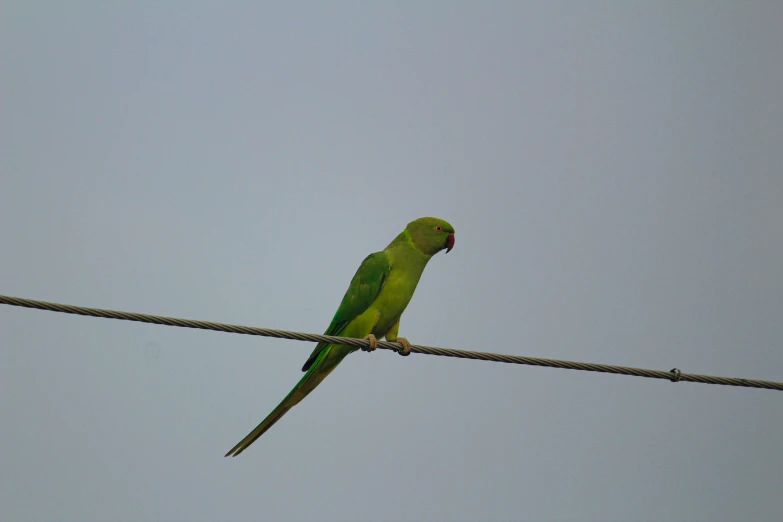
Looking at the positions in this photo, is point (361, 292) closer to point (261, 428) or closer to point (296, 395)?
point (296, 395)

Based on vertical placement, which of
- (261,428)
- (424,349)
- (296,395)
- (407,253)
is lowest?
(261,428)

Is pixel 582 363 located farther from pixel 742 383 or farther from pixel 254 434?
pixel 254 434

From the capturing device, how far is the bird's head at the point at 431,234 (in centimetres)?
660

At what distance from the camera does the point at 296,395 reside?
572cm

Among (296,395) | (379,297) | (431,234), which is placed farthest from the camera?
(431,234)

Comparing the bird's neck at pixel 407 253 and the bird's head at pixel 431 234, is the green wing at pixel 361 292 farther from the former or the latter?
the bird's head at pixel 431 234

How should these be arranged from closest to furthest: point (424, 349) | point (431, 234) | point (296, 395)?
1. point (424, 349)
2. point (296, 395)
3. point (431, 234)

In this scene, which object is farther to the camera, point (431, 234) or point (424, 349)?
point (431, 234)

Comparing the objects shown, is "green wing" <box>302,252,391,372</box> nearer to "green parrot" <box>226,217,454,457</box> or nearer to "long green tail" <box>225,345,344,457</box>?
"green parrot" <box>226,217,454,457</box>

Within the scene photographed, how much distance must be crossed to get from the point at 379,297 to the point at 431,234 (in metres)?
0.83

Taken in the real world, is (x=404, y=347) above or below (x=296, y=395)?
above

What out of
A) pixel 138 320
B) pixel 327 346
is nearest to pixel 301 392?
pixel 327 346

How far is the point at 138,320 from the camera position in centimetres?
372

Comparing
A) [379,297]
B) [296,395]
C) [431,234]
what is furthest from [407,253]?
[296,395]
